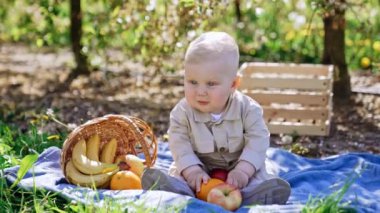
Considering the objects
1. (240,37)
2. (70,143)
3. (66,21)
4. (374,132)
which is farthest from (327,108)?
(66,21)

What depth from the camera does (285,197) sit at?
3.83 meters

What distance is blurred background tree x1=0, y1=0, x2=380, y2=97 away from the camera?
6.17 metres

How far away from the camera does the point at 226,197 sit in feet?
12.3

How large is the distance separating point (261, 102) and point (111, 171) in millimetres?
2181

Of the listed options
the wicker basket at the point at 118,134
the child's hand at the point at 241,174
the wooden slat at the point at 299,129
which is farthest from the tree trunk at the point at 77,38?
the child's hand at the point at 241,174

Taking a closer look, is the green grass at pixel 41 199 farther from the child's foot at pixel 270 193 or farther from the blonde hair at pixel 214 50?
the blonde hair at pixel 214 50

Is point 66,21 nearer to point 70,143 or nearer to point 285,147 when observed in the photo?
point 285,147

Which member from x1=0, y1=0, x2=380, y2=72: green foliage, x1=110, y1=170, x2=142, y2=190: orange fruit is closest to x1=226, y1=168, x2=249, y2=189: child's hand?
x1=110, y1=170, x2=142, y2=190: orange fruit

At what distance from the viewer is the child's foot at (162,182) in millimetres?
3875

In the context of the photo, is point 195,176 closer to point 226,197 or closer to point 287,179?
point 226,197

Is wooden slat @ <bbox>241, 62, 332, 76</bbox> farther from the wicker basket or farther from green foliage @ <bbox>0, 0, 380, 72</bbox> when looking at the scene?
the wicker basket

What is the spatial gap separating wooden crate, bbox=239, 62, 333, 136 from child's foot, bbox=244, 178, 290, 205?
199 centimetres

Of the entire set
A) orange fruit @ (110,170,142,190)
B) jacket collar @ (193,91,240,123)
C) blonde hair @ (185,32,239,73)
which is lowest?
orange fruit @ (110,170,142,190)

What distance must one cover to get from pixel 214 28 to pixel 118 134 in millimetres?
2359
